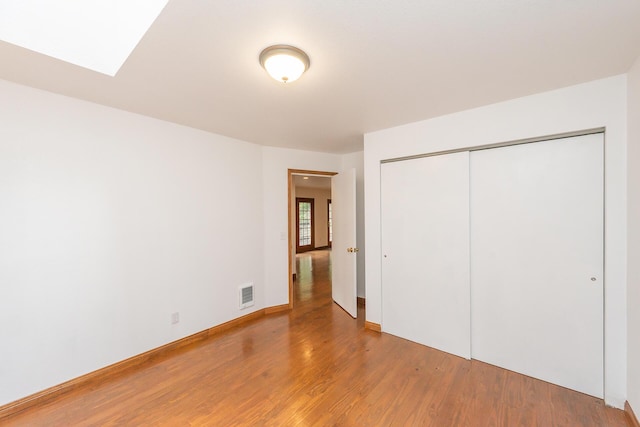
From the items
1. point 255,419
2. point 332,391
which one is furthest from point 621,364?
point 255,419

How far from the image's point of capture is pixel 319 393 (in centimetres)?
196

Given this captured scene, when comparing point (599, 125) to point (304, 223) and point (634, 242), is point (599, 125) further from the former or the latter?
point (304, 223)

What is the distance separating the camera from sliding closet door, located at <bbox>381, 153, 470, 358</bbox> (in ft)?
8.15

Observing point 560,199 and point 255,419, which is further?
point 560,199

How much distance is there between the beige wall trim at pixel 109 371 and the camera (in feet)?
6.04

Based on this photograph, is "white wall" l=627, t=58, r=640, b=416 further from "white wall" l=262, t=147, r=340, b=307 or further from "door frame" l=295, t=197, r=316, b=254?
"door frame" l=295, t=197, r=316, b=254

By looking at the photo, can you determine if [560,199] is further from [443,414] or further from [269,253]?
[269,253]

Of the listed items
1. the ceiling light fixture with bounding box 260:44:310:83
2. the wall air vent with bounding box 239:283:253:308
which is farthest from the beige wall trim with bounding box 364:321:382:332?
the ceiling light fixture with bounding box 260:44:310:83

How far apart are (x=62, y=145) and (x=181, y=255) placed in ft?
4.43

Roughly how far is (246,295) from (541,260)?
10.3 feet

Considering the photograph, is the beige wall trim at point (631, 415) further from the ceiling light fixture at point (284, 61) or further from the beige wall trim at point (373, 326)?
the ceiling light fixture at point (284, 61)

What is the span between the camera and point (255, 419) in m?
1.72

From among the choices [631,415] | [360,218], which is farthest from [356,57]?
[631,415]

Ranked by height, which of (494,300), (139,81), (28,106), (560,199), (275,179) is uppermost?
(139,81)
